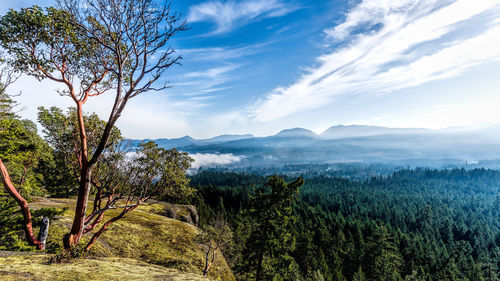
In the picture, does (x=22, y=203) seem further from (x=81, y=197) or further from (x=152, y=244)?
(x=152, y=244)

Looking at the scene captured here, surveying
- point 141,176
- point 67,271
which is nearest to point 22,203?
point 67,271

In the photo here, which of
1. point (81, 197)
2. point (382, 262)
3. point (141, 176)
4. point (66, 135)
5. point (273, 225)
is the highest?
point (66, 135)

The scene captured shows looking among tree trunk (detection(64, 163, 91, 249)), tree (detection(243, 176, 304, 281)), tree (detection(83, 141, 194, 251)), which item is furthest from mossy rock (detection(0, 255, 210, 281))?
tree (detection(243, 176, 304, 281))

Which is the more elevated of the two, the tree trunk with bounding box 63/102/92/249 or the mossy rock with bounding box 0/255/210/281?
the tree trunk with bounding box 63/102/92/249

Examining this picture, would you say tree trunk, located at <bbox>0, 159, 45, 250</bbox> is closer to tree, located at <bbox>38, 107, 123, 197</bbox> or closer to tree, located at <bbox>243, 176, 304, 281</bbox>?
tree, located at <bbox>38, 107, 123, 197</bbox>

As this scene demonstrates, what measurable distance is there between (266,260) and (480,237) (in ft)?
459

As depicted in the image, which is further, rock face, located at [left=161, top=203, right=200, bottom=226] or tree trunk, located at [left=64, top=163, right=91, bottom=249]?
rock face, located at [left=161, top=203, right=200, bottom=226]

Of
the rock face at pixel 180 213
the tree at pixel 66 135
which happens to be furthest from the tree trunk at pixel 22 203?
the rock face at pixel 180 213

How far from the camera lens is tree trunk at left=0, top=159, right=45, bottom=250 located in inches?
368

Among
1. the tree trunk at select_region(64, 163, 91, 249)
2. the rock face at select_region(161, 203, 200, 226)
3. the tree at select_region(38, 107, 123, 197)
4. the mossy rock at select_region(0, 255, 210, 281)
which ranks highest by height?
the tree at select_region(38, 107, 123, 197)

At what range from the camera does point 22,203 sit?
10211 mm

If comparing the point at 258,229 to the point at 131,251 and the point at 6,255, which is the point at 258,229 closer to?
the point at 131,251

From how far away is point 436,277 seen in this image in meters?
68.9

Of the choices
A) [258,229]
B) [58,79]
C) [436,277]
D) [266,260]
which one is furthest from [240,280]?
[436,277]
